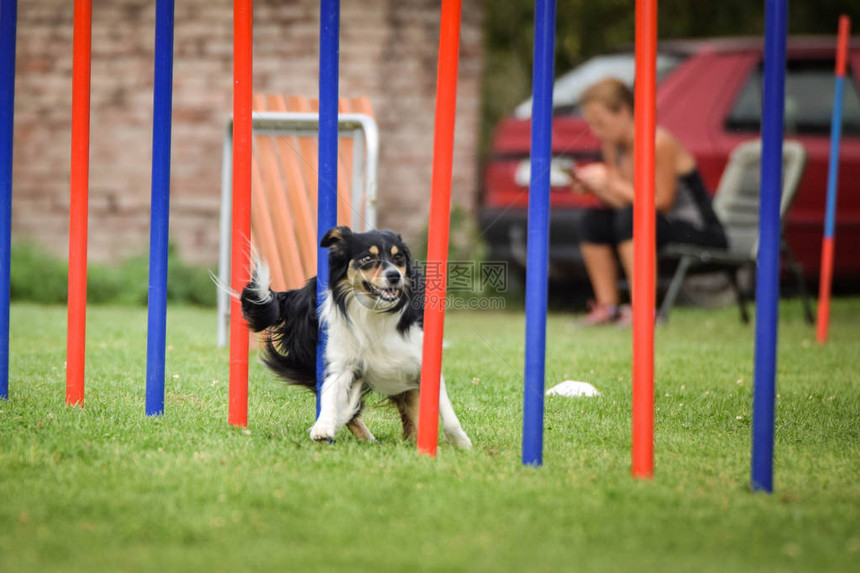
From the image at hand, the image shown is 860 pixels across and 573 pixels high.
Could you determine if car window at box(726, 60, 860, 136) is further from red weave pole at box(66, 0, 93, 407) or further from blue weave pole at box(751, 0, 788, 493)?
red weave pole at box(66, 0, 93, 407)

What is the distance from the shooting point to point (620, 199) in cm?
707

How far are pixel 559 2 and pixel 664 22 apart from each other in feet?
4.62

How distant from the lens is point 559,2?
37.3 ft

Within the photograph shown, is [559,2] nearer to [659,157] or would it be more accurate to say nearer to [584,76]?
[584,76]

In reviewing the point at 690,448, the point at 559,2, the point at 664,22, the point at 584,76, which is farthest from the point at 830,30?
the point at 690,448

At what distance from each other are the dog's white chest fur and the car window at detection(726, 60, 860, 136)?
4.95 meters

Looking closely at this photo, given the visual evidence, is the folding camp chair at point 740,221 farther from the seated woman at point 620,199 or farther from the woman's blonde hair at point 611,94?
the woman's blonde hair at point 611,94

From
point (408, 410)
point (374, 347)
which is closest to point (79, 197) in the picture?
point (374, 347)

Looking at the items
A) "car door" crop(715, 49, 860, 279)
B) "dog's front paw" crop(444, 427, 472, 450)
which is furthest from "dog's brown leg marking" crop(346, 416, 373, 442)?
"car door" crop(715, 49, 860, 279)

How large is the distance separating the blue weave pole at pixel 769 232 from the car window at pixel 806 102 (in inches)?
A: 200

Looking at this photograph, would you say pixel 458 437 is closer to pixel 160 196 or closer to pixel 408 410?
pixel 408 410

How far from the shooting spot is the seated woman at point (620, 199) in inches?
278

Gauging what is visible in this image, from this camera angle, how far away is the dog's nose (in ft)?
11.2

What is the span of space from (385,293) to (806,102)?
5.61 metres
